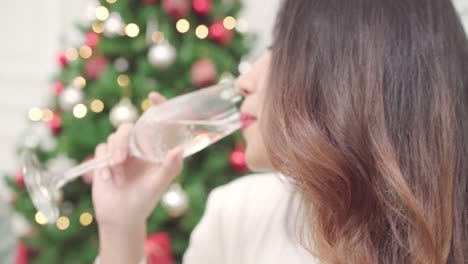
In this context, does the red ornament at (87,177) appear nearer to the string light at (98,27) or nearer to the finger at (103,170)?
the string light at (98,27)

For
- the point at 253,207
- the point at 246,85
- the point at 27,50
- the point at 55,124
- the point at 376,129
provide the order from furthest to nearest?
the point at 27,50, the point at 55,124, the point at 253,207, the point at 246,85, the point at 376,129

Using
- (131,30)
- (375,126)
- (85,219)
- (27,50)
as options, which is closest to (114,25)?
(131,30)

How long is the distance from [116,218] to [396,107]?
424mm

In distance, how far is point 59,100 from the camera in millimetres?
1271

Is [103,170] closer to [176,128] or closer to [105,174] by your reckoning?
[105,174]

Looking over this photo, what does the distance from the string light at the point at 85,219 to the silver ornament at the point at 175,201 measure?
7.7 inches

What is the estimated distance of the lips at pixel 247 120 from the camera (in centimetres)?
72

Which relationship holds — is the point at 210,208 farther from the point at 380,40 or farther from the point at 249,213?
the point at 380,40

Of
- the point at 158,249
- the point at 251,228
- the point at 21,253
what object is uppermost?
the point at 251,228

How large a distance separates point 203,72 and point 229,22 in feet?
0.57

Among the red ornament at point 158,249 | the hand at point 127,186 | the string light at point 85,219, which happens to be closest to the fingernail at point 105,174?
the hand at point 127,186

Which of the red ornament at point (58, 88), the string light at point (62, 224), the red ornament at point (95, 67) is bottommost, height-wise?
the string light at point (62, 224)

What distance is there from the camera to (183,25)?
124cm

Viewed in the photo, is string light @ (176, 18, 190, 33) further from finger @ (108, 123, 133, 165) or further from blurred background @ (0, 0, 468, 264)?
finger @ (108, 123, 133, 165)
